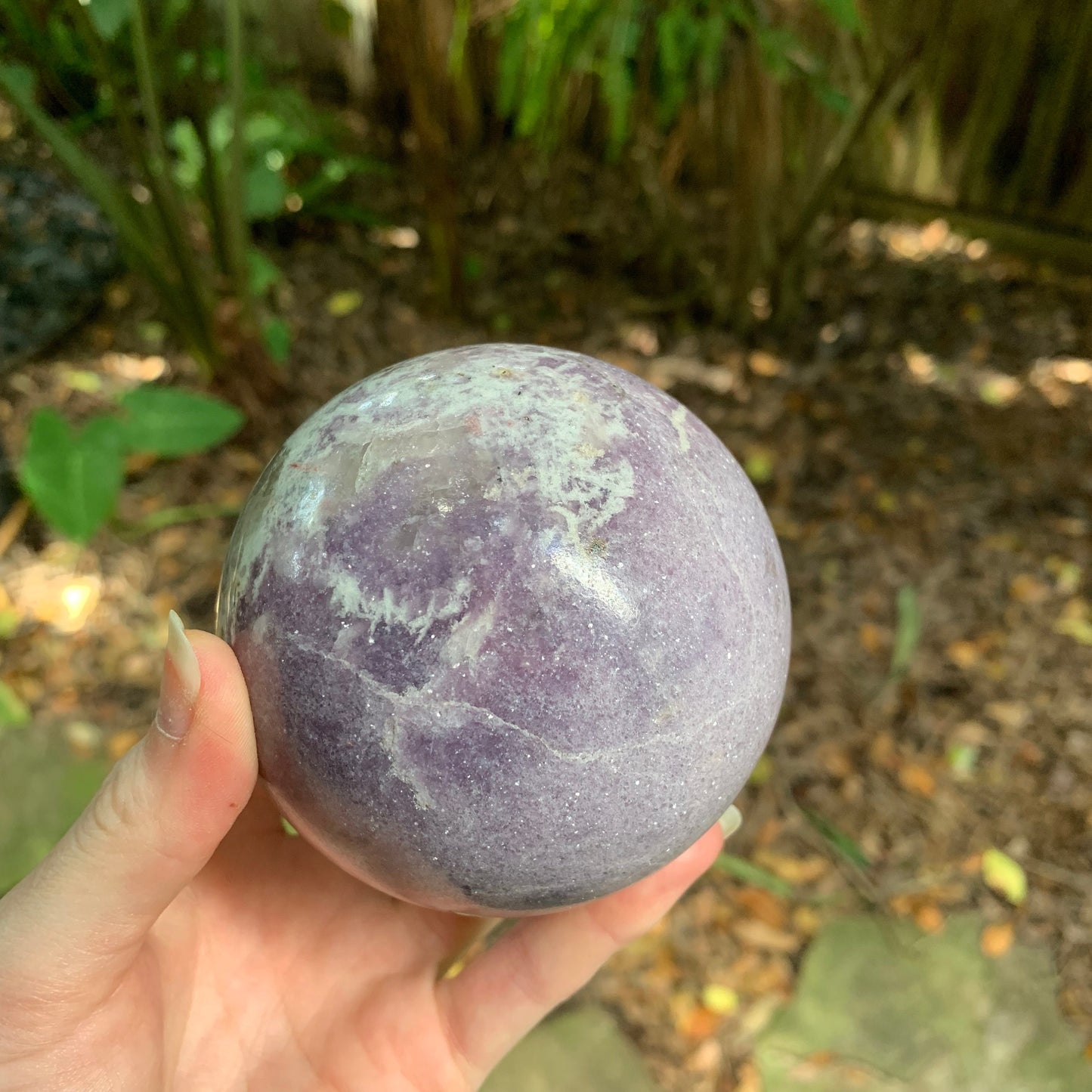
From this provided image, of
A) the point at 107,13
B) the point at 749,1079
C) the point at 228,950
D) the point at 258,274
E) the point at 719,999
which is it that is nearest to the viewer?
the point at 228,950

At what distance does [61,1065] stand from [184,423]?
1.76 meters

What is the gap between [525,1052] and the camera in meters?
2.19

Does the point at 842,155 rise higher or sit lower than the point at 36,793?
higher

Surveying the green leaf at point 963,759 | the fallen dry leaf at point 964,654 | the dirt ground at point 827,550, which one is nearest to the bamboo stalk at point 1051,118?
the dirt ground at point 827,550

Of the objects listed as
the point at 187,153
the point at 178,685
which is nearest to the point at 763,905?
the point at 178,685

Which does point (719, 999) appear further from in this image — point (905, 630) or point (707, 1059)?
point (905, 630)

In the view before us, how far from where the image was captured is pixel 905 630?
2801mm

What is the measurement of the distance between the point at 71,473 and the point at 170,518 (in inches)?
21.1

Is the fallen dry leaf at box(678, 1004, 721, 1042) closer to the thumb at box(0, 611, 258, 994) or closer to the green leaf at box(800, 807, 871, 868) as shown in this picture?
the green leaf at box(800, 807, 871, 868)

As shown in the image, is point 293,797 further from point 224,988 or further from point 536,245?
point 536,245

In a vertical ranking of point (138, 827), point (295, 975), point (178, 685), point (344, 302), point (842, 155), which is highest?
point (178, 685)

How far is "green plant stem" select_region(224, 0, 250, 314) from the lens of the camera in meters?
2.40

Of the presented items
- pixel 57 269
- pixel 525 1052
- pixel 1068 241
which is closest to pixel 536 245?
pixel 57 269

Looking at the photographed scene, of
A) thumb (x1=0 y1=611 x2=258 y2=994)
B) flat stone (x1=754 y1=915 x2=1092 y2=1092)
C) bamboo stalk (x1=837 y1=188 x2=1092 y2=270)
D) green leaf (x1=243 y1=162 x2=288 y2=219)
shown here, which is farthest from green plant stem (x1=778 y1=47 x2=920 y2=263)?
thumb (x1=0 y1=611 x2=258 y2=994)
